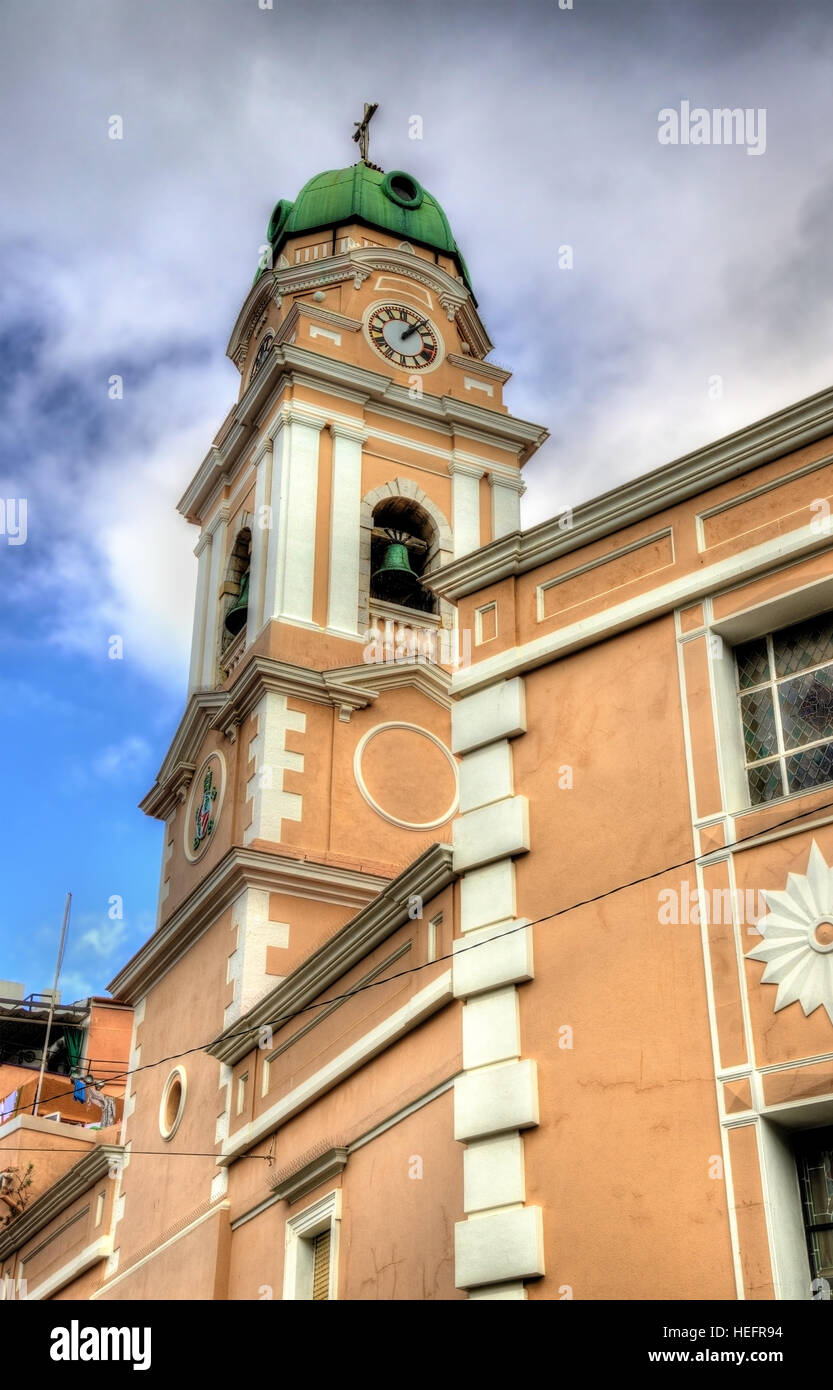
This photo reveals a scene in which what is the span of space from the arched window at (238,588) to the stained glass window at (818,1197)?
1480 cm

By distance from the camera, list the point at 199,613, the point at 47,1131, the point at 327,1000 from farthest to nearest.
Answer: the point at 47,1131 < the point at 199,613 < the point at 327,1000

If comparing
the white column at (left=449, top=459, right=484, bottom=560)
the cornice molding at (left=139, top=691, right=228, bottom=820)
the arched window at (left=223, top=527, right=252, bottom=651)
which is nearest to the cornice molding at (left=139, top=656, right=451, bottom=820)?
the cornice molding at (left=139, top=691, right=228, bottom=820)

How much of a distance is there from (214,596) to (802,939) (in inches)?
637

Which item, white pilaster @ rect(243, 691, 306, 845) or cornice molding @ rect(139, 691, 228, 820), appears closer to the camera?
white pilaster @ rect(243, 691, 306, 845)

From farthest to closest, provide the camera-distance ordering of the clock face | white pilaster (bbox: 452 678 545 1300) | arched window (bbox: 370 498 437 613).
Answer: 1. the clock face
2. arched window (bbox: 370 498 437 613)
3. white pilaster (bbox: 452 678 545 1300)

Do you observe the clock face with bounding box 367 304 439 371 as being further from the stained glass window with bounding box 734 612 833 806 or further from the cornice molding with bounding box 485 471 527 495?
the stained glass window with bounding box 734 612 833 806

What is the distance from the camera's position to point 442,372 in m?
25.8

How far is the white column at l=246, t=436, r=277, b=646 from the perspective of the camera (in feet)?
73.9

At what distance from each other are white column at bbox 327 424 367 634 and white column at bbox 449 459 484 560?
1.51 meters

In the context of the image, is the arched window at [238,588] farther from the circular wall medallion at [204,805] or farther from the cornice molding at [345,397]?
the circular wall medallion at [204,805]
